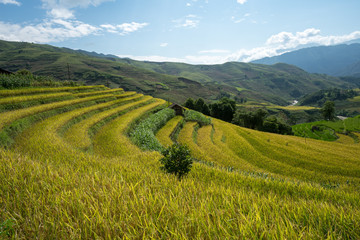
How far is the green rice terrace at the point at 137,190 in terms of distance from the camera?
7.09 feet

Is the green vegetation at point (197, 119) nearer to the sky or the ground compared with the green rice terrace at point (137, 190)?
nearer to the ground

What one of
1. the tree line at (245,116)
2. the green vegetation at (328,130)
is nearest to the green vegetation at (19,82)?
the tree line at (245,116)

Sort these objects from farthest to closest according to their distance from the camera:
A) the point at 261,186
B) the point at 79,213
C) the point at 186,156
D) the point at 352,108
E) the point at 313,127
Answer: the point at 352,108 → the point at 313,127 → the point at 186,156 → the point at 261,186 → the point at 79,213

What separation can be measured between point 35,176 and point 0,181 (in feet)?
1.94

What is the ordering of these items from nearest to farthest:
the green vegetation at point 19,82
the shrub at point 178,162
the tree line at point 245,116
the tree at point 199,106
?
the shrub at point 178,162 → the green vegetation at point 19,82 → the tree line at point 245,116 → the tree at point 199,106

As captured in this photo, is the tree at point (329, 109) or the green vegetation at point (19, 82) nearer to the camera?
the green vegetation at point (19, 82)

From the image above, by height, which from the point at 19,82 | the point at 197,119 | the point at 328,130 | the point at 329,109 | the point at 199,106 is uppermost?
the point at 19,82

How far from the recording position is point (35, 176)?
3.58 metres

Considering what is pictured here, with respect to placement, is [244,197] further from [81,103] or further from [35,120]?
[81,103]

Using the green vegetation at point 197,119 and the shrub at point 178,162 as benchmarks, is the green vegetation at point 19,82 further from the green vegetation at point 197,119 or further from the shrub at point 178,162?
the shrub at point 178,162

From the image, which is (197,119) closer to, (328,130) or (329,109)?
(328,130)

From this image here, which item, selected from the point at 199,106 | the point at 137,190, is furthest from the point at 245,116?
the point at 137,190

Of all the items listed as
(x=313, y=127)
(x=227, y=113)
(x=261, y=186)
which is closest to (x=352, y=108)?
(x=313, y=127)

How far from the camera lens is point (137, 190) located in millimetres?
3484
